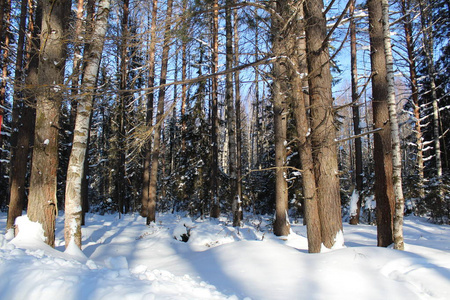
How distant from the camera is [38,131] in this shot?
5.69 metres

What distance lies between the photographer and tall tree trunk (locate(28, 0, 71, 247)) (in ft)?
17.9

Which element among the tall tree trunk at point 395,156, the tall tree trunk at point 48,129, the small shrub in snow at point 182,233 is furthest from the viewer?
the small shrub in snow at point 182,233

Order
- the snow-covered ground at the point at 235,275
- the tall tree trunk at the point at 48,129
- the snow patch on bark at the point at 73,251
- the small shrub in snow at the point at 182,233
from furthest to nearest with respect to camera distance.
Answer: the small shrub in snow at the point at 182,233 → the tall tree trunk at the point at 48,129 → the snow patch on bark at the point at 73,251 → the snow-covered ground at the point at 235,275

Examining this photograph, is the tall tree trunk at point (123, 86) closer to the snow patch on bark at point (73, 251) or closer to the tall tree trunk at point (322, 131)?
the snow patch on bark at point (73, 251)

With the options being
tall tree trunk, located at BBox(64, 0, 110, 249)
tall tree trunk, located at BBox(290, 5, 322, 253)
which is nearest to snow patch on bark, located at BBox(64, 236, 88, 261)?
tall tree trunk, located at BBox(64, 0, 110, 249)

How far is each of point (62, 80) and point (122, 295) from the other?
5117 millimetres

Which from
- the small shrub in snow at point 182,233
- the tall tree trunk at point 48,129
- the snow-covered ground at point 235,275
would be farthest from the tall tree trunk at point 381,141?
the tall tree trunk at point 48,129

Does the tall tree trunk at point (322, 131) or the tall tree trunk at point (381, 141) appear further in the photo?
the tall tree trunk at point (381, 141)

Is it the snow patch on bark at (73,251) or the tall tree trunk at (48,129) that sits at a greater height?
the tall tree trunk at (48,129)

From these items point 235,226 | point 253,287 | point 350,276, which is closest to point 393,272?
point 350,276

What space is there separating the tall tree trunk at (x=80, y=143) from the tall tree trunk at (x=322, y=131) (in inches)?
154

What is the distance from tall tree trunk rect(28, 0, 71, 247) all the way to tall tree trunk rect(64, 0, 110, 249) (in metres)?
0.32

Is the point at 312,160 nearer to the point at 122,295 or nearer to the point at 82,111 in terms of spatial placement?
the point at 122,295

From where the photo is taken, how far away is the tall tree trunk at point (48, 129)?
5457 millimetres
